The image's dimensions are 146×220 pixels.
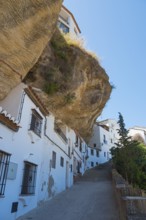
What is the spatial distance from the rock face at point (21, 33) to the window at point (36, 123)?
1822mm

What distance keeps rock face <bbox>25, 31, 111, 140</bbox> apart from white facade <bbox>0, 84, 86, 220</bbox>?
268cm

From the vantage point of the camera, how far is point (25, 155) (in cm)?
791

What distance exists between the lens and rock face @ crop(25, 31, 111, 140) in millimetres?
13453

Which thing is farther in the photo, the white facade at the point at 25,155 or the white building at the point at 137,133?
the white building at the point at 137,133

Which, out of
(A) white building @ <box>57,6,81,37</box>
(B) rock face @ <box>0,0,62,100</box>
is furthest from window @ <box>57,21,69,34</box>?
(B) rock face @ <box>0,0,62,100</box>

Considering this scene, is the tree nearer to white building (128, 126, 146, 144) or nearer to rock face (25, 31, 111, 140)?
rock face (25, 31, 111, 140)

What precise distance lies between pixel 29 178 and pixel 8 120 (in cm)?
345

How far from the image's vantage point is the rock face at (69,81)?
44.1 ft

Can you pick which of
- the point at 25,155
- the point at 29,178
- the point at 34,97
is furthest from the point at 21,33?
the point at 29,178

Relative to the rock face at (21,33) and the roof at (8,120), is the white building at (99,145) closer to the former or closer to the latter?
the rock face at (21,33)

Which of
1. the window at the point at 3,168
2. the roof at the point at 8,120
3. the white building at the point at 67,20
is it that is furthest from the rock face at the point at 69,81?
the white building at the point at 67,20

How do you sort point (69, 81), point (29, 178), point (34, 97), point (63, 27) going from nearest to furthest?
1. point (29, 178)
2. point (34, 97)
3. point (69, 81)
4. point (63, 27)

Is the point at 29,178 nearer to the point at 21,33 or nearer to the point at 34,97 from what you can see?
the point at 34,97

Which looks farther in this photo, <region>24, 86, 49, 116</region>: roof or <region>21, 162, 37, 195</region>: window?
<region>24, 86, 49, 116</region>: roof
